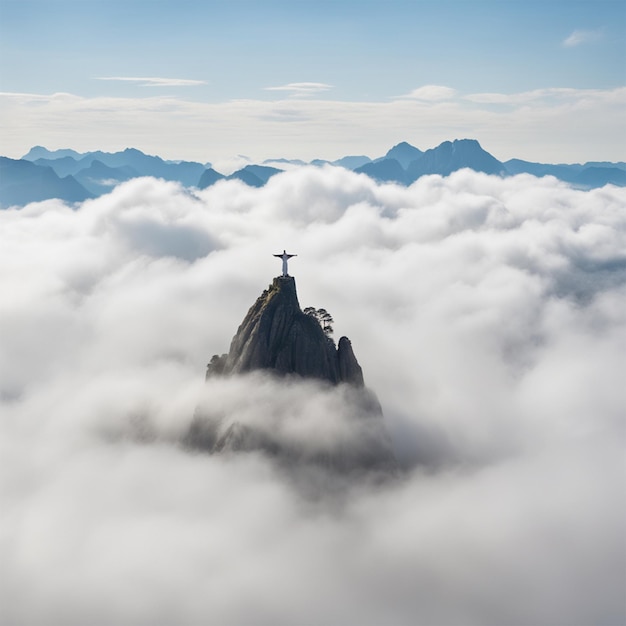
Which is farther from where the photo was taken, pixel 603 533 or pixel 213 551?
Result: pixel 603 533

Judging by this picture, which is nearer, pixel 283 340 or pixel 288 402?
pixel 288 402

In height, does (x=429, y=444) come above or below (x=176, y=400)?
below

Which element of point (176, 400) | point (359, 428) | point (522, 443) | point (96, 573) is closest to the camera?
point (96, 573)

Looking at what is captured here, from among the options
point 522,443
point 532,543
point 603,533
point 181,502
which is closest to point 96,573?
point 181,502

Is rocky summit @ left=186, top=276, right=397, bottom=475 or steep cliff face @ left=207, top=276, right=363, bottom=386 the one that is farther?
steep cliff face @ left=207, top=276, right=363, bottom=386

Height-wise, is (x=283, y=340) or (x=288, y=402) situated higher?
(x=283, y=340)

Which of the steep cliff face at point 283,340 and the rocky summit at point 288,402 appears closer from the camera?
the rocky summit at point 288,402

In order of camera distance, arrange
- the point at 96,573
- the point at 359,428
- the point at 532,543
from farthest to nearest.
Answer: the point at 532,543 → the point at 359,428 → the point at 96,573

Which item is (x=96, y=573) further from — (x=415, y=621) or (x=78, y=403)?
(x=78, y=403)
